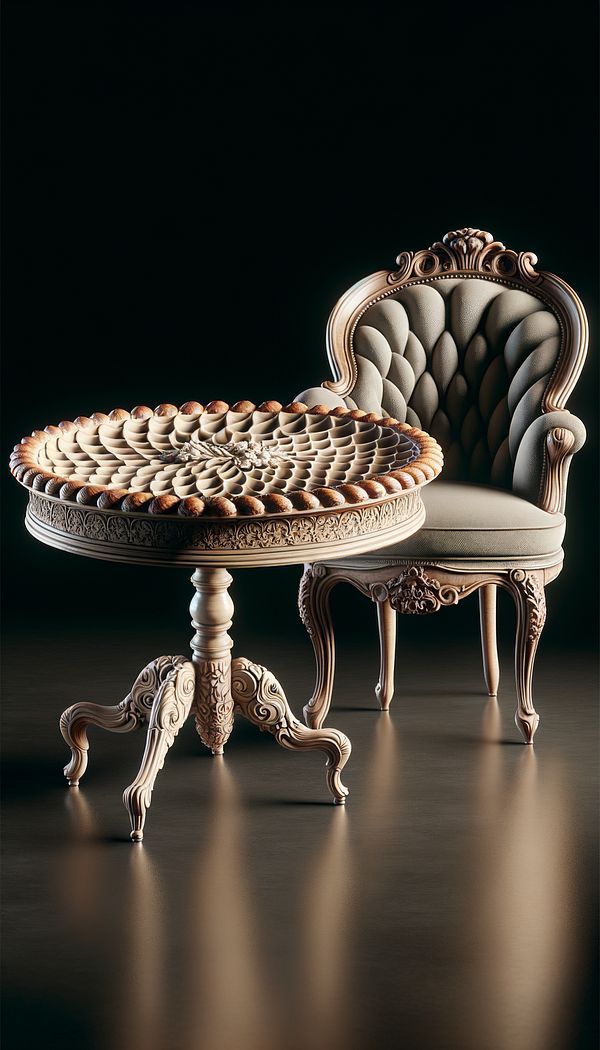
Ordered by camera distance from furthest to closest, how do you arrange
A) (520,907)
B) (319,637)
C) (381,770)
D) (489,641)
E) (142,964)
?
1. (489,641)
2. (319,637)
3. (381,770)
4. (520,907)
5. (142,964)

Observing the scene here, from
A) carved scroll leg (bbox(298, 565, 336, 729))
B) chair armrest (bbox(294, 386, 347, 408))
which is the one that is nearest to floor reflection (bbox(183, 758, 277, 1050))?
carved scroll leg (bbox(298, 565, 336, 729))

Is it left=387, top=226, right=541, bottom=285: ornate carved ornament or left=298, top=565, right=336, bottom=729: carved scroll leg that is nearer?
left=298, top=565, right=336, bottom=729: carved scroll leg

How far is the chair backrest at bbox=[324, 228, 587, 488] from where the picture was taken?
3.93 m

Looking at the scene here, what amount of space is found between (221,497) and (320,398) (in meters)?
1.01

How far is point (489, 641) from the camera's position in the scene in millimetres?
3930

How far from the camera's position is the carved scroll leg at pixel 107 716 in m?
3.28

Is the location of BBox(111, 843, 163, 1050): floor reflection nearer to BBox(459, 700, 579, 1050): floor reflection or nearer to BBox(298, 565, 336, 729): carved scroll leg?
BBox(459, 700, 579, 1050): floor reflection

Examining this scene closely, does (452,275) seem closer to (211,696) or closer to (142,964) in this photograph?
(211,696)

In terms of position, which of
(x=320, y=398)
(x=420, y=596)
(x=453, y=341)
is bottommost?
(x=420, y=596)

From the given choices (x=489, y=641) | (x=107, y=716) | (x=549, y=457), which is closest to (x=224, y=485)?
(x=107, y=716)

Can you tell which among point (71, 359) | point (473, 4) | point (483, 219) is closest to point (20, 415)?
point (71, 359)

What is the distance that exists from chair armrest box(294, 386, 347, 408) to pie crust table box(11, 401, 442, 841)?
0.16 meters

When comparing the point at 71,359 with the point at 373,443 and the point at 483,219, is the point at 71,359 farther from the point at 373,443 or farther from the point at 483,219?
the point at 373,443

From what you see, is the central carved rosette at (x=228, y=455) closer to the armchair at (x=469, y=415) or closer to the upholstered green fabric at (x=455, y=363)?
the armchair at (x=469, y=415)
